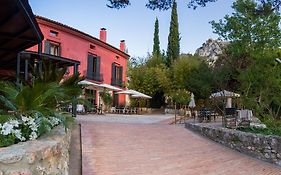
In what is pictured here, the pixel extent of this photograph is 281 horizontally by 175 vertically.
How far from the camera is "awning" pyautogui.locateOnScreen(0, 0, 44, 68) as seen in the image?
667 centimetres

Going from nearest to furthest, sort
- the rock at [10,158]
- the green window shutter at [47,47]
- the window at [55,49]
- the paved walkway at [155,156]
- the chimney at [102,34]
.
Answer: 1. the rock at [10,158]
2. the paved walkway at [155,156]
3. the green window shutter at [47,47]
4. the window at [55,49]
5. the chimney at [102,34]

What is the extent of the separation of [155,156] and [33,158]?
212 inches

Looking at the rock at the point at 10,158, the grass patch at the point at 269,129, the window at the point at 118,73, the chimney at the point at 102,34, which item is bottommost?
the grass patch at the point at 269,129

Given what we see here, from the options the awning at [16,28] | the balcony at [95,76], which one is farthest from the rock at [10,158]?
the balcony at [95,76]

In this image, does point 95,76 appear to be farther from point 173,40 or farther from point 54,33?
point 173,40

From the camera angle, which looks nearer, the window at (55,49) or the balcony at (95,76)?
the window at (55,49)

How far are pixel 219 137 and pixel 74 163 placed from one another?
5825 millimetres

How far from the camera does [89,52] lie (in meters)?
25.0

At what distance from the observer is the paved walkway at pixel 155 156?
21.6 ft

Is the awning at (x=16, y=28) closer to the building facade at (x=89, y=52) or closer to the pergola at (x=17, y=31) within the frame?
the pergola at (x=17, y=31)

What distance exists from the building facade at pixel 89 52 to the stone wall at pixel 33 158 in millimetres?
14579

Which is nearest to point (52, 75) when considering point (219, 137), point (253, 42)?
point (219, 137)

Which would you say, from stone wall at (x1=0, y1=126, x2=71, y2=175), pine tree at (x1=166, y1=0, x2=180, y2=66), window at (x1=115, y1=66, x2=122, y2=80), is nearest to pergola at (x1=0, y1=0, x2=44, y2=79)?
stone wall at (x1=0, y1=126, x2=71, y2=175)

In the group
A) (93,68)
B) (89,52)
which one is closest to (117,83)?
(93,68)
